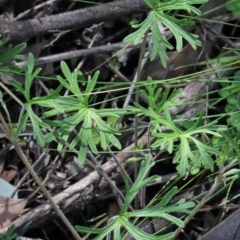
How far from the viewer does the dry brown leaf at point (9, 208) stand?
2.23m

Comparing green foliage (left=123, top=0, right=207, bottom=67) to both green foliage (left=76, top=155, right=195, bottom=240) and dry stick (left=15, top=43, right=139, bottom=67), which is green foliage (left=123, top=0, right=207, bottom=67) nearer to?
green foliage (left=76, top=155, right=195, bottom=240)

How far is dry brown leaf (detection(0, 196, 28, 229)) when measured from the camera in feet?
7.32

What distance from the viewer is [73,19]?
2.46 meters

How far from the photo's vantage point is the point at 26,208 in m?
2.30

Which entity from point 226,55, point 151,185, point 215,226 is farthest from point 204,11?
point 215,226

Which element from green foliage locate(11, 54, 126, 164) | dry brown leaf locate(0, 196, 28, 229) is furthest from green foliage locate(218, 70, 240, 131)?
dry brown leaf locate(0, 196, 28, 229)

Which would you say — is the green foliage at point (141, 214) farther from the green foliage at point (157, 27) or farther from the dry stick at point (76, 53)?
the dry stick at point (76, 53)

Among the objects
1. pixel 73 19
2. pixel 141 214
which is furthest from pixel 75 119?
pixel 73 19

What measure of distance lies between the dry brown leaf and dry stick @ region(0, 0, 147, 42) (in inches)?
27.2

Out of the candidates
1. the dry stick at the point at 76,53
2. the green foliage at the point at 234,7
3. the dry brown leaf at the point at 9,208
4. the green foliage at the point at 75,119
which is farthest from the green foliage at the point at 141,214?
the green foliage at the point at 234,7

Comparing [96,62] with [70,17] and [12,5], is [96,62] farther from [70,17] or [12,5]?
[12,5]

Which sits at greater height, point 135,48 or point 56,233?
point 135,48

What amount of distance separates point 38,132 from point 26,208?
1.97 ft

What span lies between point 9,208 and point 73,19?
2.83 feet
